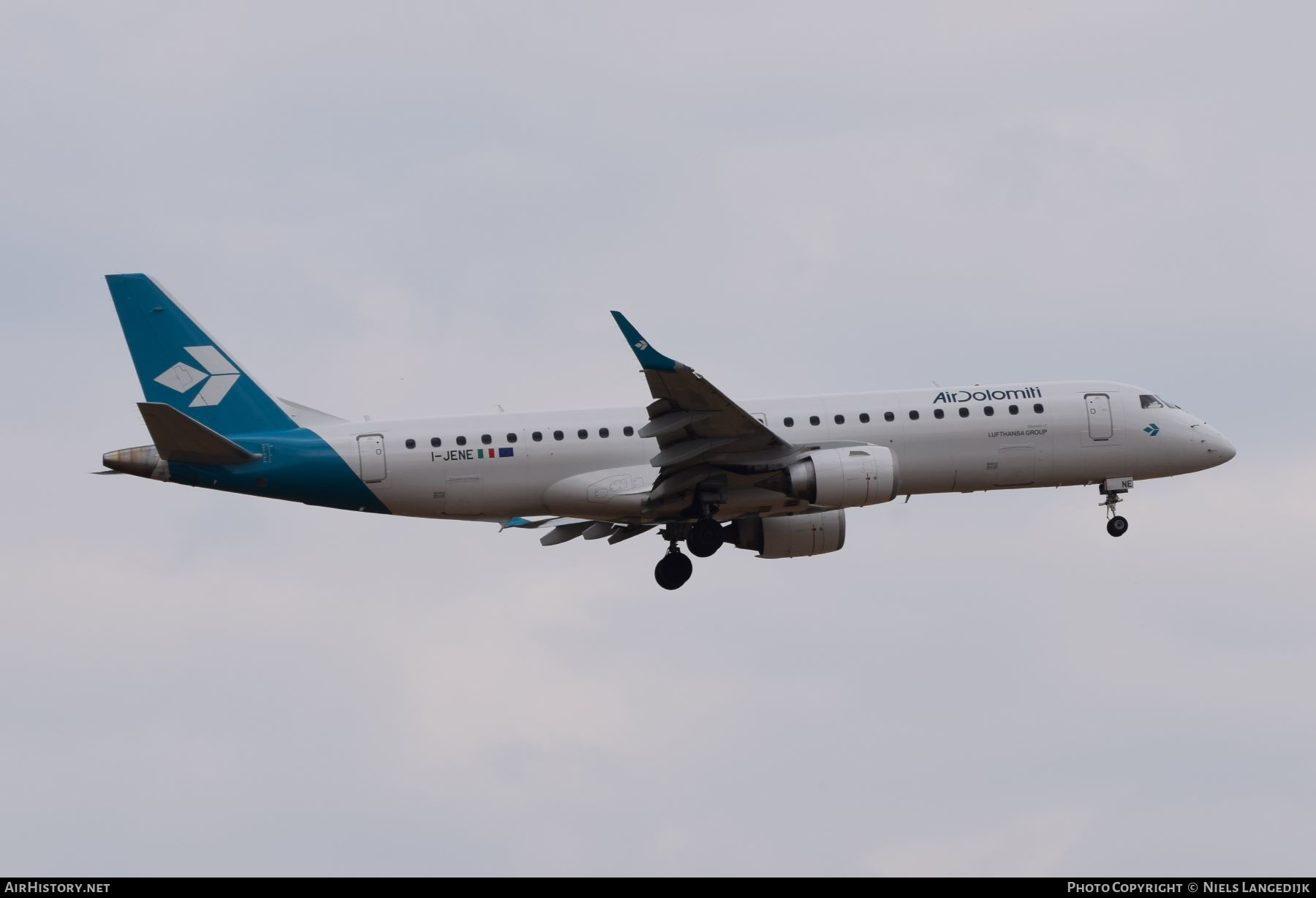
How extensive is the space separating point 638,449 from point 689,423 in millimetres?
2894

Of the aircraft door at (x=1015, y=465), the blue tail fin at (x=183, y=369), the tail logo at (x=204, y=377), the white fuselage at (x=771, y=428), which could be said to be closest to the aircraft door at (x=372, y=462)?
the white fuselage at (x=771, y=428)

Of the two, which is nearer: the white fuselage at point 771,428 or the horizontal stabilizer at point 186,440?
the horizontal stabilizer at point 186,440

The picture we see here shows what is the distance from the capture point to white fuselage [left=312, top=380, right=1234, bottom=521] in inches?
2128

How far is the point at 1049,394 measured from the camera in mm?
57250

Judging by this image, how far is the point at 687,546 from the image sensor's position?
186 ft

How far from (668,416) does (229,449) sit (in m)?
11.6

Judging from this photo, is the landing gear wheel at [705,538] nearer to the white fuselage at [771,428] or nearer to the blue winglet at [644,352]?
the white fuselage at [771,428]

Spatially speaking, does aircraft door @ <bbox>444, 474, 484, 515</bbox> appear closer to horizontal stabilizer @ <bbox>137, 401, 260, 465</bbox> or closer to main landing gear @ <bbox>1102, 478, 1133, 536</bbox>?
horizontal stabilizer @ <bbox>137, 401, 260, 465</bbox>

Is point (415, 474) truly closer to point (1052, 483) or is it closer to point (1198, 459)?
point (1052, 483)

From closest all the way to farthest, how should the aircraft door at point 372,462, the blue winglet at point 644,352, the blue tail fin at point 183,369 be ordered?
1. the blue winglet at point 644,352
2. the aircraft door at point 372,462
3. the blue tail fin at point 183,369

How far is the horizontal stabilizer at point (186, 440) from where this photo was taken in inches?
1993

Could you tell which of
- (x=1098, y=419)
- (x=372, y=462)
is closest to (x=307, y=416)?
(x=372, y=462)

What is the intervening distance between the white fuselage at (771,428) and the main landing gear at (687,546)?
2.84 ft

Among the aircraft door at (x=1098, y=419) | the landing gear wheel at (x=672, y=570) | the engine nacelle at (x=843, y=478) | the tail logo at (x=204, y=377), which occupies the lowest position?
the landing gear wheel at (x=672, y=570)
